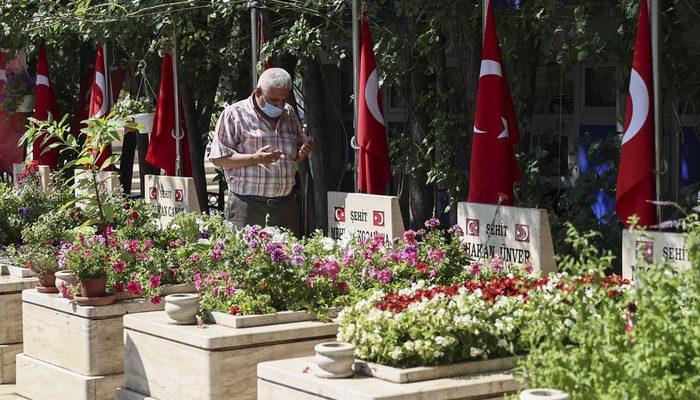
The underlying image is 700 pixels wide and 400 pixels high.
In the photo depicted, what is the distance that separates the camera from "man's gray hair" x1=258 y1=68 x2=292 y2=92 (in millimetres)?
8367

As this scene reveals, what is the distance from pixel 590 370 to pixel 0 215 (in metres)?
7.04

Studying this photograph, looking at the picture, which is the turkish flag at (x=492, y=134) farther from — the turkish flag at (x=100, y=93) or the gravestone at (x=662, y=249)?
the turkish flag at (x=100, y=93)

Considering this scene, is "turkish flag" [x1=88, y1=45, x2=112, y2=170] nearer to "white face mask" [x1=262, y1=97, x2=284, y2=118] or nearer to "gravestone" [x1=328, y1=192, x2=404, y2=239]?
"white face mask" [x1=262, y1=97, x2=284, y2=118]

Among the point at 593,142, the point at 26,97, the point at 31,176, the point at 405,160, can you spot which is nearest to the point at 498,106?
the point at 593,142

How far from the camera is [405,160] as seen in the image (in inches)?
442

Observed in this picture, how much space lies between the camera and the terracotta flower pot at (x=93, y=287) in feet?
25.1

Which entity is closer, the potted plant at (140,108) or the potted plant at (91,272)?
the potted plant at (91,272)

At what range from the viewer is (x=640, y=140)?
7.28m

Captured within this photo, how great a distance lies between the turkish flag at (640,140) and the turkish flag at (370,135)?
7.05 ft

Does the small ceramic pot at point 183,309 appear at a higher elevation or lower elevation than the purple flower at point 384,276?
lower

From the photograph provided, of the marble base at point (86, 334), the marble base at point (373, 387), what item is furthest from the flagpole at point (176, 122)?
the marble base at point (373, 387)

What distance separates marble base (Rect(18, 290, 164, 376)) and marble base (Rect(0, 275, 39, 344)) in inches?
36.5

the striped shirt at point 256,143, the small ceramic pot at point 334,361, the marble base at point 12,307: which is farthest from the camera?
the marble base at point 12,307

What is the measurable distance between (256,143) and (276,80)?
1.53 ft
